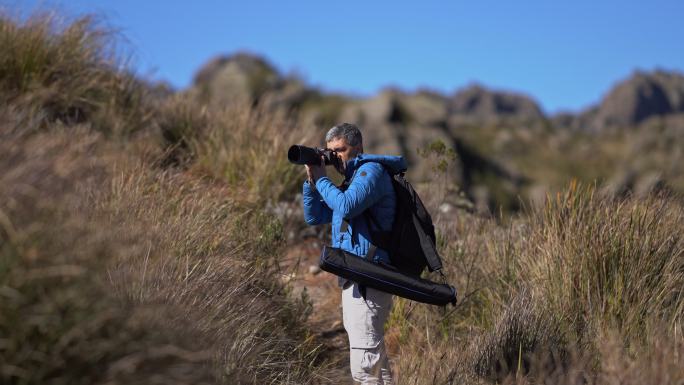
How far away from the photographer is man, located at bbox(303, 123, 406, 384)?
4.32 metres

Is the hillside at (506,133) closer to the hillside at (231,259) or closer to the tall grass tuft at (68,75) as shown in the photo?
the hillside at (231,259)

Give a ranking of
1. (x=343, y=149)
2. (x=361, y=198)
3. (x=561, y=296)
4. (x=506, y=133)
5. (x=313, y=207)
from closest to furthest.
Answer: (x=361, y=198)
(x=343, y=149)
(x=313, y=207)
(x=561, y=296)
(x=506, y=133)

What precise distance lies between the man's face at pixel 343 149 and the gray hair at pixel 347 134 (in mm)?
18

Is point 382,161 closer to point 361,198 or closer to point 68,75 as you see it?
point 361,198

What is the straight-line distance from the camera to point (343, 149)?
4512 mm

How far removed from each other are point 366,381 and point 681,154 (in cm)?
4783

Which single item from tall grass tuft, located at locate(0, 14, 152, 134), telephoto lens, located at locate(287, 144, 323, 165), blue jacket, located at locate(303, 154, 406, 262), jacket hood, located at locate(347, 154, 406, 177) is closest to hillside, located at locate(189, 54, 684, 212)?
tall grass tuft, located at locate(0, 14, 152, 134)

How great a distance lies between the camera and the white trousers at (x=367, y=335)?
4.37 meters

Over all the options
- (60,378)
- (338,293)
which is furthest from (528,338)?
(60,378)

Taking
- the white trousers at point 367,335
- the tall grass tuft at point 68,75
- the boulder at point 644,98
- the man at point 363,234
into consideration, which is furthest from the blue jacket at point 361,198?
the boulder at point 644,98

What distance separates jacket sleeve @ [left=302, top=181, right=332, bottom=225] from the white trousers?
0.54 metres

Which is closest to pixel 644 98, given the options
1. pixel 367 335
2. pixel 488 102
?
pixel 488 102

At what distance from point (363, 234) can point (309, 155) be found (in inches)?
21.2

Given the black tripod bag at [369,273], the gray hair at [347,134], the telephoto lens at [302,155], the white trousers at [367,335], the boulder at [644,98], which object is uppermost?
the boulder at [644,98]
